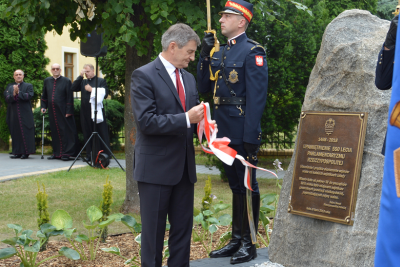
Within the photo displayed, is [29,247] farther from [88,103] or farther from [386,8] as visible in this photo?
[386,8]

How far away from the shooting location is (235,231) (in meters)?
4.24

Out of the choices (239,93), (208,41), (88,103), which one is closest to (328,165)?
(239,93)

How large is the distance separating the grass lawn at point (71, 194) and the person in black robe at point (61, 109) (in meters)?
1.99

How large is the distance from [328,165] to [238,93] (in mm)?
963

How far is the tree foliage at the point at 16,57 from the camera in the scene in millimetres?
12805

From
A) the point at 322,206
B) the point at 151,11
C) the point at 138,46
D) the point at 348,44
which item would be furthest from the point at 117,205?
the point at 348,44

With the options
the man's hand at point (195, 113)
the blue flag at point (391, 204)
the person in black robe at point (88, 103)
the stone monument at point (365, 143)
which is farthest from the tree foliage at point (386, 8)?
the blue flag at point (391, 204)

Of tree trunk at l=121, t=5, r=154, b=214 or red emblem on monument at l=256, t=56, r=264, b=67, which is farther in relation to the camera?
tree trunk at l=121, t=5, r=154, b=214

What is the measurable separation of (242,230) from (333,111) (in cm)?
129

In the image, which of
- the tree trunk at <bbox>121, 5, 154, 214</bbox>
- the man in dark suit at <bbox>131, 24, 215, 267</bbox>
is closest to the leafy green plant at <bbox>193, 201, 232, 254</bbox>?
the man in dark suit at <bbox>131, 24, 215, 267</bbox>

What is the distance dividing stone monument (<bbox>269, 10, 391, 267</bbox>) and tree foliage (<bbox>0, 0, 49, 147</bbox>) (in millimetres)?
10056

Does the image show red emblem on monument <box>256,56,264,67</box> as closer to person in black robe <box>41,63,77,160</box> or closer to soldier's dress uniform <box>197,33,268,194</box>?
soldier's dress uniform <box>197,33,268,194</box>

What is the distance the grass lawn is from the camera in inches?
225

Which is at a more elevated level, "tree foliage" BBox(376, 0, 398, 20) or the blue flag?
"tree foliage" BBox(376, 0, 398, 20)
